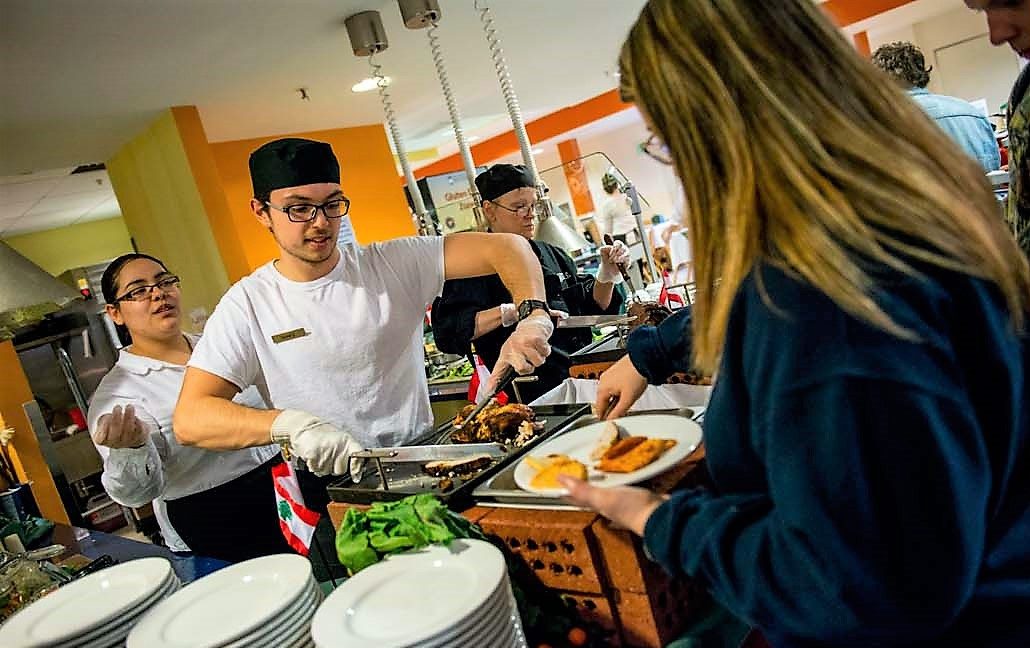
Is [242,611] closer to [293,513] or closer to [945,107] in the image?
[293,513]

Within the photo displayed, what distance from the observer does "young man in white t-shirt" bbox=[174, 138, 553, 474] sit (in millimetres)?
1888

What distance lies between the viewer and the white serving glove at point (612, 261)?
318cm

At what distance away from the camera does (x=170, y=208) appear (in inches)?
210

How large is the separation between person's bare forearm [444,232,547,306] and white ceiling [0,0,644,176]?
6.24 ft

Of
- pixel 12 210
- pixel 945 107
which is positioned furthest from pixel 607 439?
pixel 12 210

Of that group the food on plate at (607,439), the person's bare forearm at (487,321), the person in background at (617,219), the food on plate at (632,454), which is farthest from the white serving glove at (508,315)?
the person in background at (617,219)

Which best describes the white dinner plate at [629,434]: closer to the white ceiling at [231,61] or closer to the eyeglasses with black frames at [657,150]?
the eyeglasses with black frames at [657,150]

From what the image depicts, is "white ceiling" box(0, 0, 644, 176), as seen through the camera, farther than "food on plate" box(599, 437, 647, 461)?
Yes

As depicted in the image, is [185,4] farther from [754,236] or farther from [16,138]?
[754,236]

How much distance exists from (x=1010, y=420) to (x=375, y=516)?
2.92 ft

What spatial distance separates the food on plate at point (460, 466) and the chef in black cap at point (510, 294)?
125cm

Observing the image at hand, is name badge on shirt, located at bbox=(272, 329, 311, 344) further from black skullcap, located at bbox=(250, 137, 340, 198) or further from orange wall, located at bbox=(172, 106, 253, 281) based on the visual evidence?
orange wall, located at bbox=(172, 106, 253, 281)

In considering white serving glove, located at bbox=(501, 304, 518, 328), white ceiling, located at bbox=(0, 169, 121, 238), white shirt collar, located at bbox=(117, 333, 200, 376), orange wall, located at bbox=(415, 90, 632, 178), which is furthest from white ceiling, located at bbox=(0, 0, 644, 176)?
orange wall, located at bbox=(415, 90, 632, 178)

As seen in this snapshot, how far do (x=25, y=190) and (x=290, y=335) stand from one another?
18.7 ft
